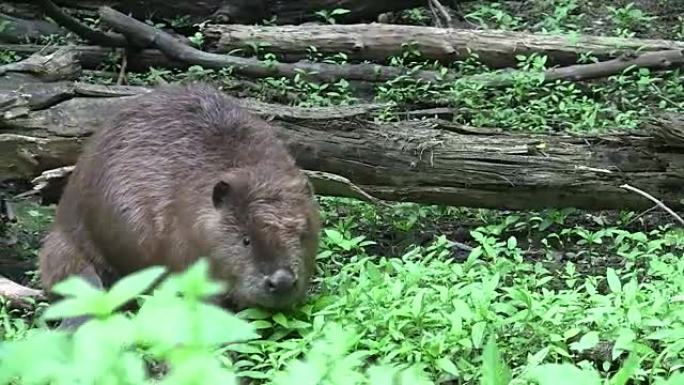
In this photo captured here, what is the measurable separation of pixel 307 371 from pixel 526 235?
544 cm

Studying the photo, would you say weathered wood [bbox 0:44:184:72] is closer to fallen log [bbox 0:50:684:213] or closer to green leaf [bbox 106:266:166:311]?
fallen log [bbox 0:50:684:213]

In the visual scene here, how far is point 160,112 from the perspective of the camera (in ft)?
18.2

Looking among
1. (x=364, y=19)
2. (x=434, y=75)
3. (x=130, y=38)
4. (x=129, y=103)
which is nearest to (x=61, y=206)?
(x=129, y=103)

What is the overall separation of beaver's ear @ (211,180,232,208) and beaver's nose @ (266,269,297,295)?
1.61ft

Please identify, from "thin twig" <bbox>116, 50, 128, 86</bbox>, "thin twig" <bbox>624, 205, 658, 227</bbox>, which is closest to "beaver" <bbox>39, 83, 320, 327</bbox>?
"thin twig" <bbox>624, 205, 658, 227</bbox>

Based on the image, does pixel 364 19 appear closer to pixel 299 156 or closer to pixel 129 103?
pixel 299 156

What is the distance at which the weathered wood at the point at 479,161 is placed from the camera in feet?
22.0

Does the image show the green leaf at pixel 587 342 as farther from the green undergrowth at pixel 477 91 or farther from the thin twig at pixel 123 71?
the thin twig at pixel 123 71

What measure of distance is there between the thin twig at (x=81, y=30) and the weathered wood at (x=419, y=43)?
833 millimetres

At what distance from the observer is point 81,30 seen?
9750 mm

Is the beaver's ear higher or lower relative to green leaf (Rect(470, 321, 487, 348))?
higher

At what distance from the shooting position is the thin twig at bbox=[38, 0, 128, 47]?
958 centimetres

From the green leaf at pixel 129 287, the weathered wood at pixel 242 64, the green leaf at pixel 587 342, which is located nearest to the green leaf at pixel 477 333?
the green leaf at pixel 587 342

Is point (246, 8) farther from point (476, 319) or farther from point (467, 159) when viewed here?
point (476, 319)
